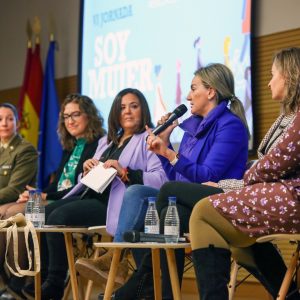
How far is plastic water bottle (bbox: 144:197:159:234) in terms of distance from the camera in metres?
3.12

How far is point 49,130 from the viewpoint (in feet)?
20.3

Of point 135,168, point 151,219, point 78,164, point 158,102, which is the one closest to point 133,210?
point 151,219

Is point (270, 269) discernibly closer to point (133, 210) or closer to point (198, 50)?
point (133, 210)

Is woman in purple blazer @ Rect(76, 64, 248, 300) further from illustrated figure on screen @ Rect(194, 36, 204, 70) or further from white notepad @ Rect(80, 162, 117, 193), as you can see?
illustrated figure on screen @ Rect(194, 36, 204, 70)

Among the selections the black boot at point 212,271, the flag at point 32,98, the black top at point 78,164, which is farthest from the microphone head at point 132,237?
the flag at point 32,98

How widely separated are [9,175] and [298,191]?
2712 mm

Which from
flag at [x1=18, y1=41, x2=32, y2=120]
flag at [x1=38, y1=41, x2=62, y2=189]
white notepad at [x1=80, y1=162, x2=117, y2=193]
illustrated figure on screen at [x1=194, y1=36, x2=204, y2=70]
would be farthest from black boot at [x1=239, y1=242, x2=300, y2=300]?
flag at [x1=18, y1=41, x2=32, y2=120]

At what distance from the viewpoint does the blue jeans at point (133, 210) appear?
11.1ft

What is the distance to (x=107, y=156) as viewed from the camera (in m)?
4.12

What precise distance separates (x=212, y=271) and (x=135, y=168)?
143cm

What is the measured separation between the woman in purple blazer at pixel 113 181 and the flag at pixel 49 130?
182 centimetres

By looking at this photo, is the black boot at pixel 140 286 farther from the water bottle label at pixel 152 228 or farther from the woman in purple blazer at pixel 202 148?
→ the water bottle label at pixel 152 228

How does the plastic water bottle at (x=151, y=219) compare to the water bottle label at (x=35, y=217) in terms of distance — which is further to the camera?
the water bottle label at (x=35, y=217)

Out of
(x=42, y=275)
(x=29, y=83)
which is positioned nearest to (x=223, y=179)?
(x=42, y=275)
